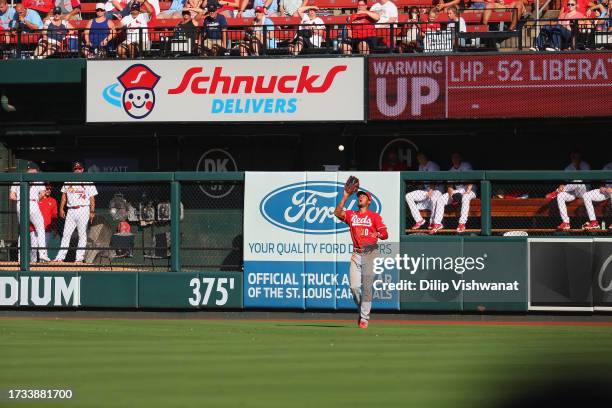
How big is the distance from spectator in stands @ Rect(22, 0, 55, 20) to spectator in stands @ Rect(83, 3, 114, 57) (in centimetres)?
211

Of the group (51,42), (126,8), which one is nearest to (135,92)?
(51,42)

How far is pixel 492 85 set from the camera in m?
20.0

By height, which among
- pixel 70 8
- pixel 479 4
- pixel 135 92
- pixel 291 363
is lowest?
pixel 291 363

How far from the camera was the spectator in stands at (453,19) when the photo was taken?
66.3ft

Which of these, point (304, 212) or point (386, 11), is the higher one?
point (386, 11)

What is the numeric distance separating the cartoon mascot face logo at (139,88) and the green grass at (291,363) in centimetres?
639

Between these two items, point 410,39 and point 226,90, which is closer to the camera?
point 410,39

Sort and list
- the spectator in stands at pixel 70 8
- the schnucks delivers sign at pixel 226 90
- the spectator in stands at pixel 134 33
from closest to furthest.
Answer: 1. the schnucks delivers sign at pixel 226 90
2. the spectator in stands at pixel 134 33
3. the spectator in stands at pixel 70 8

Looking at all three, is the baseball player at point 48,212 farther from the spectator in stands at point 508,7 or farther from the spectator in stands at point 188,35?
the spectator in stands at point 508,7

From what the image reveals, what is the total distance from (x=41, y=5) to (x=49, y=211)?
23.6 feet

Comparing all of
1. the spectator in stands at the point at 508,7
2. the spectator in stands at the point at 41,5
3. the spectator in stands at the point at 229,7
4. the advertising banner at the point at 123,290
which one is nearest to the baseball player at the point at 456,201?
the advertising banner at the point at 123,290

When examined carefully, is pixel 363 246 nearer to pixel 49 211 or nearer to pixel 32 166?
pixel 49 211

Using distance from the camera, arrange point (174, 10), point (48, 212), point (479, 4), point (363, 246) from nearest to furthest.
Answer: point (363, 246)
point (48, 212)
point (479, 4)
point (174, 10)

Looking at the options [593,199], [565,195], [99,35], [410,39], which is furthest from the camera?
[99,35]
